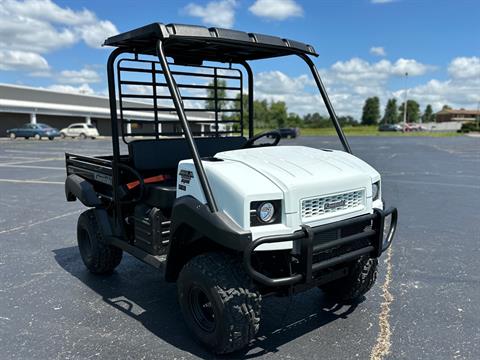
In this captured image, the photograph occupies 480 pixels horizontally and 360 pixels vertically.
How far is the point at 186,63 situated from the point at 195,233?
1.87 metres

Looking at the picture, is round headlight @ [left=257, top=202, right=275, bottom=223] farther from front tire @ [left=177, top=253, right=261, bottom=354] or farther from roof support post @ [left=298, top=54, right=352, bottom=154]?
roof support post @ [left=298, top=54, right=352, bottom=154]

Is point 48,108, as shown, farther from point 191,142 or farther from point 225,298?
point 225,298

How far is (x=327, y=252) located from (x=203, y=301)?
92 cm

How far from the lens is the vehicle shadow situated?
307 cm

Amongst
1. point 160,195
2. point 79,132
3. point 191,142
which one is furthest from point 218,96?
point 79,132

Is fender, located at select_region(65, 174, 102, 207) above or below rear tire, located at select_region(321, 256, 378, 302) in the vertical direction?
above

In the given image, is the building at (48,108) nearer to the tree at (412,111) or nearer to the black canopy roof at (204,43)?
the black canopy roof at (204,43)

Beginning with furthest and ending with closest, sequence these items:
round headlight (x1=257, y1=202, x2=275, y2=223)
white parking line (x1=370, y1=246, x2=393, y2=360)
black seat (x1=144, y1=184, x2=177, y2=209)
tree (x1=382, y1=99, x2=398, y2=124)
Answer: tree (x1=382, y1=99, x2=398, y2=124) → black seat (x1=144, y1=184, x2=177, y2=209) → white parking line (x1=370, y1=246, x2=393, y2=360) → round headlight (x1=257, y1=202, x2=275, y2=223)

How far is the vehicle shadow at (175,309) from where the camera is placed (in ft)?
10.1

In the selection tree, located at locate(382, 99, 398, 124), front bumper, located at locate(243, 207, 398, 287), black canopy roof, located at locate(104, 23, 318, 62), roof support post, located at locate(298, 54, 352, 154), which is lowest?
front bumper, located at locate(243, 207, 398, 287)

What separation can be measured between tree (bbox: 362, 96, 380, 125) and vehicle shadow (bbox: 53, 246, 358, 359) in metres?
108

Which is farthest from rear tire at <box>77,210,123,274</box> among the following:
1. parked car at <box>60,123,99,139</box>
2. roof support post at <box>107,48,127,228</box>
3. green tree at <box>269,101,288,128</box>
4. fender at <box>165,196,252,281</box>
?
green tree at <box>269,101,288,128</box>

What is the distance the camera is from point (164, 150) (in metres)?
3.93

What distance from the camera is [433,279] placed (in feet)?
13.9
